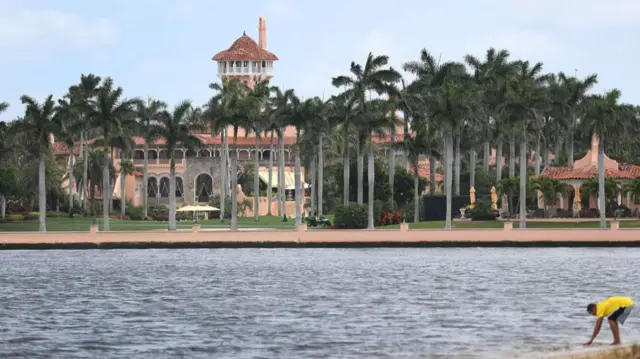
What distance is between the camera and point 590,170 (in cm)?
10694

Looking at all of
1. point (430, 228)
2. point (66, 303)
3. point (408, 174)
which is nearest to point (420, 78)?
point (408, 174)

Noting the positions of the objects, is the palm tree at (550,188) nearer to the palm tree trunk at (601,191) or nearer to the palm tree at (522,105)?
the palm tree at (522,105)

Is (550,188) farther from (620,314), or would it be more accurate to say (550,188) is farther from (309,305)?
(620,314)

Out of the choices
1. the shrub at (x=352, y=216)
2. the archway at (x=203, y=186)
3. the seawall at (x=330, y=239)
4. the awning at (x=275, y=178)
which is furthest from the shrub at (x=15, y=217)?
the awning at (x=275, y=178)

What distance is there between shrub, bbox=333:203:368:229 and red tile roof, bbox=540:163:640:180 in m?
16.1

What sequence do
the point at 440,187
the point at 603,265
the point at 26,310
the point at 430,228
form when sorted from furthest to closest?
the point at 440,187
the point at 430,228
the point at 603,265
the point at 26,310

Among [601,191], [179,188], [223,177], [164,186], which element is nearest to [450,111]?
[601,191]

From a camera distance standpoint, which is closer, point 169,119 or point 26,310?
point 26,310

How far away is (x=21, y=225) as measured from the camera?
11381 centimetres

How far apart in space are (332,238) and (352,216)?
7.91m

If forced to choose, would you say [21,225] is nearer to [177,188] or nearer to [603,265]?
[177,188]

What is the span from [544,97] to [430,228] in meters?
14.1

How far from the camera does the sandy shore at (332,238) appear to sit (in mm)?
91250

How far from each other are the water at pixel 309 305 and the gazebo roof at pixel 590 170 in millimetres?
22625
